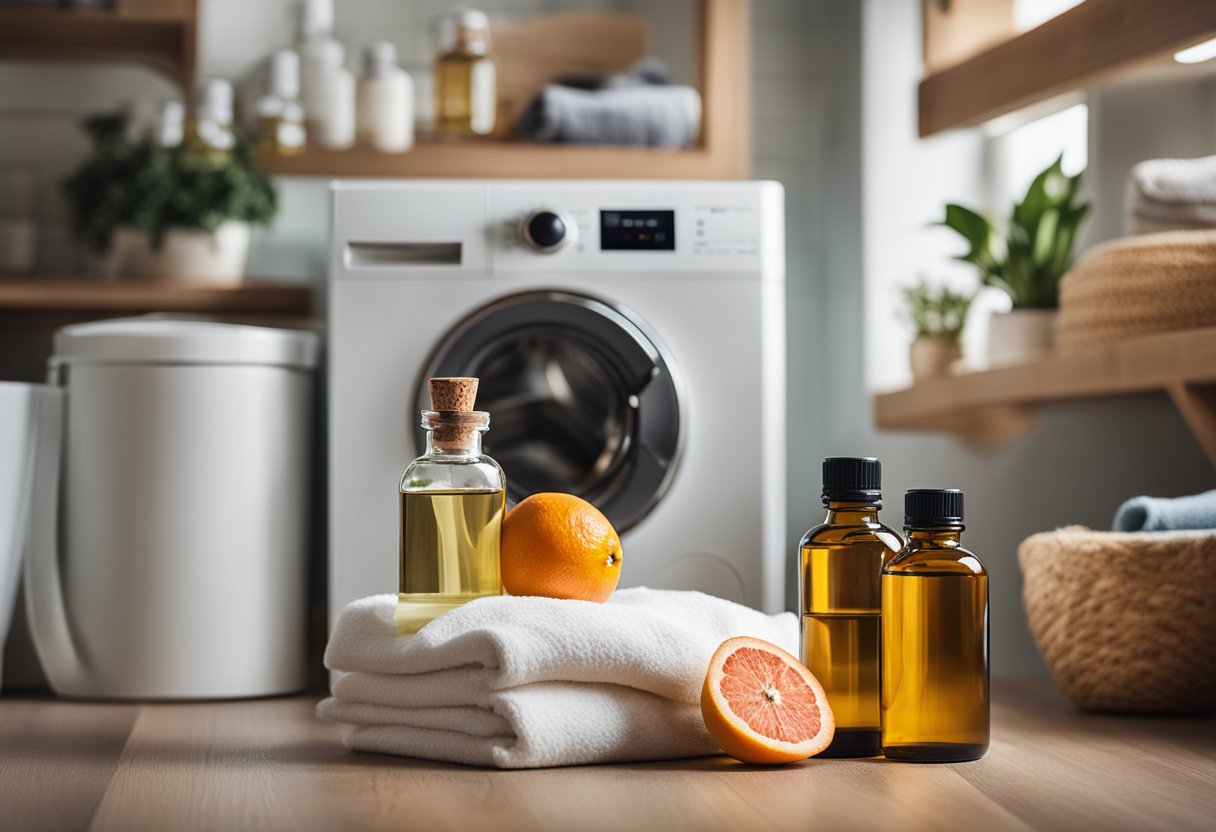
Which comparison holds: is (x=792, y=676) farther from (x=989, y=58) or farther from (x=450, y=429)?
(x=989, y=58)

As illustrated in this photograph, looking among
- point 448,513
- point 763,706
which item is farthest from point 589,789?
point 448,513

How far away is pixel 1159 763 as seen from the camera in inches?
59.5

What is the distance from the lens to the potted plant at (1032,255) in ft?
7.63

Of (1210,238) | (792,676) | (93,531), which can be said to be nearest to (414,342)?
(93,531)

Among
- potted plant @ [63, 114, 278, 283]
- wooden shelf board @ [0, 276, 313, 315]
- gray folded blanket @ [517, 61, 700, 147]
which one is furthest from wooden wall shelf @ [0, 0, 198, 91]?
gray folded blanket @ [517, 61, 700, 147]

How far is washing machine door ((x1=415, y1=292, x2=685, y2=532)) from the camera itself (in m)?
2.12

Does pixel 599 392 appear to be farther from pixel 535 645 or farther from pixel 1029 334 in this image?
pixel 535 645

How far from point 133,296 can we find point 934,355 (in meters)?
1.37

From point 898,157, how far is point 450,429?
1553mm

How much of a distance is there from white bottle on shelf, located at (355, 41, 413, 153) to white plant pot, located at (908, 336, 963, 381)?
97 centimetres

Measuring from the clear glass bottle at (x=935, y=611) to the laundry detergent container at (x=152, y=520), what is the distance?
42.0 inches

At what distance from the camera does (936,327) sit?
251 cm

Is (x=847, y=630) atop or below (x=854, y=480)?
below

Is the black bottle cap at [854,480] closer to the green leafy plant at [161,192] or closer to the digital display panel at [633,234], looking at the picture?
the digital display panel at [633,234]
